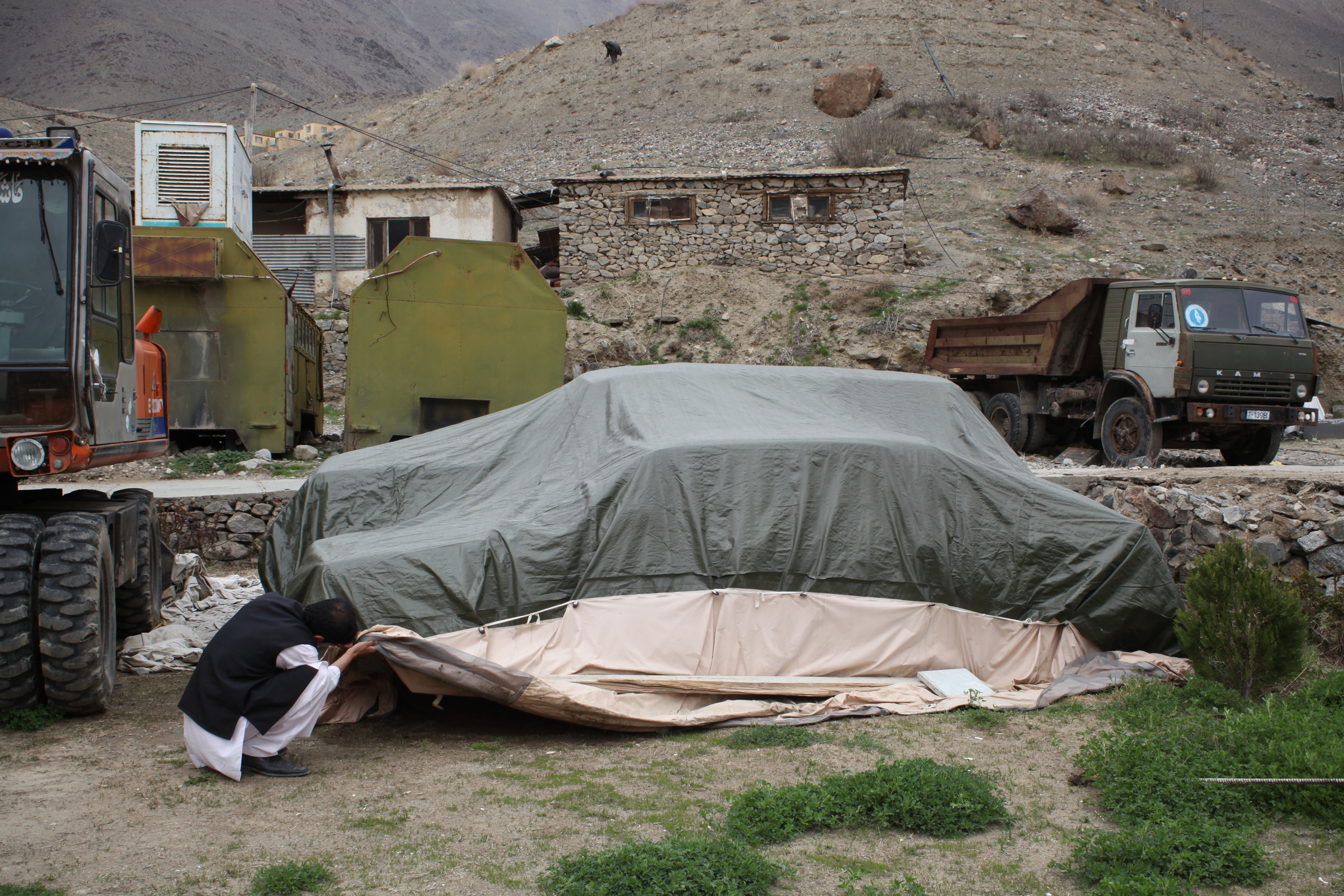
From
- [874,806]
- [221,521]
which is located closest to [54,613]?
[874,806]

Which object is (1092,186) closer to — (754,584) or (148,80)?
(754,584)

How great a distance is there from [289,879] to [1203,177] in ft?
103

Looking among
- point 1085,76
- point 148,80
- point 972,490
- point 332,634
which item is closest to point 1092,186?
point 1085,76

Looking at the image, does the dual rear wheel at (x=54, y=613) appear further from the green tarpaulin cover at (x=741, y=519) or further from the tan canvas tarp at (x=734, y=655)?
the tan canvas tarp at (x=734, y=655)

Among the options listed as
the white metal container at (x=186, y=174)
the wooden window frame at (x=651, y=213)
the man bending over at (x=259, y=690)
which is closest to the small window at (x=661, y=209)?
the wooden window frame at (x=651, y=213)

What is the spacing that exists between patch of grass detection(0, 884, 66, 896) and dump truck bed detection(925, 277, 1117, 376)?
40.4ft

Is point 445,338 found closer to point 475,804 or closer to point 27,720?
point 27,720

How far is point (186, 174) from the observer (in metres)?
13.2

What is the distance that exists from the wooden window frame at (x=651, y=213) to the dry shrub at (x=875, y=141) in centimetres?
695

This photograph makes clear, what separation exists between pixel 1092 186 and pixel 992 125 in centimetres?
514

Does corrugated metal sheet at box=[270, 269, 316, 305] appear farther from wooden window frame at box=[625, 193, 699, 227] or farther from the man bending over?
the man bending over

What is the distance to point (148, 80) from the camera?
65.7m

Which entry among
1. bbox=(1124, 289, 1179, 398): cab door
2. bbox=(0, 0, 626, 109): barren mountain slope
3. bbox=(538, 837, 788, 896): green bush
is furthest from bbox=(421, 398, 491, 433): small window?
bbox=(0, 0, 626, 109): barren mountain slope

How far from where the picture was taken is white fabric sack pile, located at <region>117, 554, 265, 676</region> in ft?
20.4
